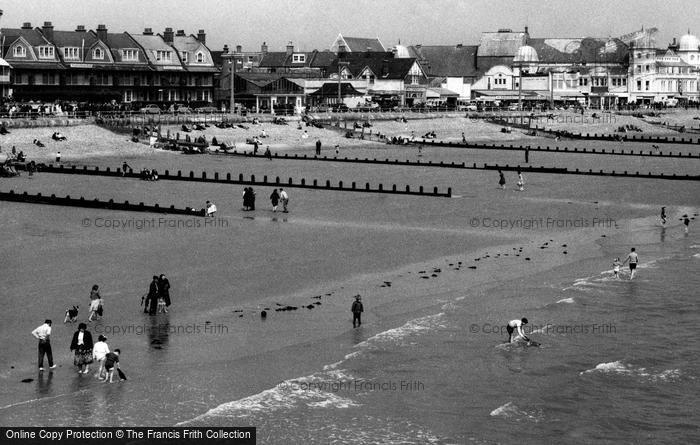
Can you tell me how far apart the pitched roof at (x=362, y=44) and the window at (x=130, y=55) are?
50548mm

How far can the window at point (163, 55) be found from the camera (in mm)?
114125

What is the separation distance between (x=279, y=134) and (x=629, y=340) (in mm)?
67260

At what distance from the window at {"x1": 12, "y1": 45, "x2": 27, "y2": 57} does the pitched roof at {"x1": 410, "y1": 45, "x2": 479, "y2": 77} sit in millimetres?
73335

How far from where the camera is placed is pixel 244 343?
26.1m

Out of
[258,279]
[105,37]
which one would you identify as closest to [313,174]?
[258,279]

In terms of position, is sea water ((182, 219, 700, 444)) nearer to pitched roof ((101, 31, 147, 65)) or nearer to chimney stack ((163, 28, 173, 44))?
pitched roof ((101, 31, 147, 65))

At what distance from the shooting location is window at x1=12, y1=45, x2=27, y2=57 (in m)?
103

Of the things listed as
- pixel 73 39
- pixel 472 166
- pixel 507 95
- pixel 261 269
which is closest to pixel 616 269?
pixel 261 269

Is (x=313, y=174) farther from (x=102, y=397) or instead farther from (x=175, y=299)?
(x=102, y=397)

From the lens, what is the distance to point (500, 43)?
17238 centimetres

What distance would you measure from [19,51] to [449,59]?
262 ft

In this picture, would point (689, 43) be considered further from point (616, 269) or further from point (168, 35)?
point (616, 269)

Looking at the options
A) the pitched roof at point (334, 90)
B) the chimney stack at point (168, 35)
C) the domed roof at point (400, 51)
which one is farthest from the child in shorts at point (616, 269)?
the domed roof at point (400, 51)

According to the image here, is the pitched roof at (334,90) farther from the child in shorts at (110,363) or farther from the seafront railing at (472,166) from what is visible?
the child in shorts at (110,363)
